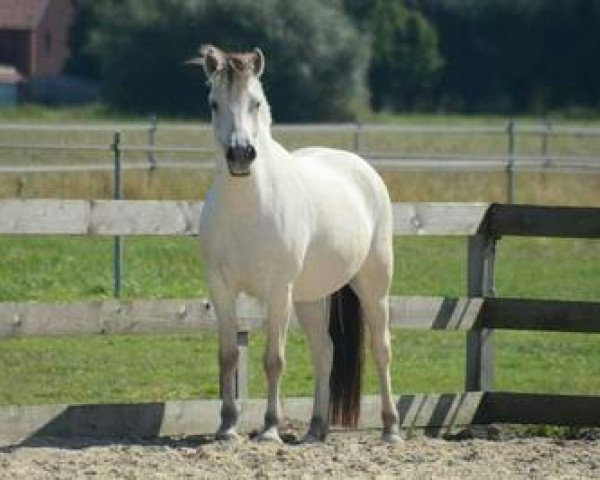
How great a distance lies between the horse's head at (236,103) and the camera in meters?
8.63

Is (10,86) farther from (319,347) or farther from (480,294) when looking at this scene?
(319,347)

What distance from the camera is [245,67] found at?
28.9ft

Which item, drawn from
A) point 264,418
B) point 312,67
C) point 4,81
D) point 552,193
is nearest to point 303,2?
point 312,67

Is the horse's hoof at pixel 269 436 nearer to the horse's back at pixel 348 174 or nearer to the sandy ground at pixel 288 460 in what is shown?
the sandy ground at pixel 288 460

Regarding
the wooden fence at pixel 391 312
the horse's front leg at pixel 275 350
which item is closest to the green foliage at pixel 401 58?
the wooden fence at pixel 391 312

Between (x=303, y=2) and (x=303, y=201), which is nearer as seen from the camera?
(x=303, y=201)

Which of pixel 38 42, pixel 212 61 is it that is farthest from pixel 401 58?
pixel 212 61

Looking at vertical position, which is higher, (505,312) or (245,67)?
(245,67)

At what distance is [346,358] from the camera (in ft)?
32.6

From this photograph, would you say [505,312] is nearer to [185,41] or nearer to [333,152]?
[333,152]

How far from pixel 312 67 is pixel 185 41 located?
396 cm

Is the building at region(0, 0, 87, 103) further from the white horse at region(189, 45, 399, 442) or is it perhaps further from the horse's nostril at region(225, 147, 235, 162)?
the horse's nostril at region(225, 147, 235, 162)

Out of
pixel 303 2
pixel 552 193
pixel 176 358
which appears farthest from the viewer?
pixel 303 2

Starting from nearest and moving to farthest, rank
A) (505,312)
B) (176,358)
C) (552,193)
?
1. (505,312)
2. (176,358)
3. (552,193)
